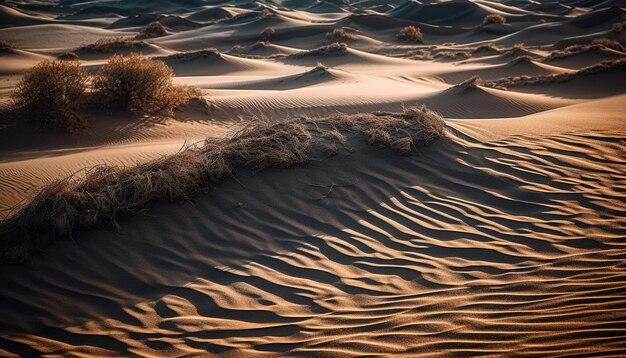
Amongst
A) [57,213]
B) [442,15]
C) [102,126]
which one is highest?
[442,15]

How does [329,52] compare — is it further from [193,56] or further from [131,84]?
[131,84]

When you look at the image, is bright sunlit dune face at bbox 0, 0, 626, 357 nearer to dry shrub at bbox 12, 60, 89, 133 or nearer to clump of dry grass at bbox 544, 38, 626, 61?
dry shrub at bbox 12, 60, 89, 133

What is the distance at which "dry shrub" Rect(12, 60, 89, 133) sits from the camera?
944 centimetres

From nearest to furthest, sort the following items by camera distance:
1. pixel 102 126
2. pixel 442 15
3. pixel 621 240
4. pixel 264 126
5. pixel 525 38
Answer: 1. pixel 621 240
2. pixel 264 126
3. pixel 102 126
4. pixel 525 38
5. pixel 442 15

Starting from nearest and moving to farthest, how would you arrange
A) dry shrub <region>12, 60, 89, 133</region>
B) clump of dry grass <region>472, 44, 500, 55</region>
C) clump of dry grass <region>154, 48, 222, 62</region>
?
dry shrub <region>12, 60, 89, 133</region>
clump of dry grass <region>154, 48, 222, 62</region>
clump of dry grass <region>472, 44, 500, 55</region>

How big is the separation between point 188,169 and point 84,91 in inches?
257

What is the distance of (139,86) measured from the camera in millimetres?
10484

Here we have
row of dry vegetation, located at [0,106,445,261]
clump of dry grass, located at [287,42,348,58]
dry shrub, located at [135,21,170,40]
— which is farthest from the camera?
dry shrub, located at [135,21,170,40]

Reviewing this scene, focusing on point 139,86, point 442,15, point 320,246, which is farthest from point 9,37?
point 320,246

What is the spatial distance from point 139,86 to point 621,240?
9767 mm

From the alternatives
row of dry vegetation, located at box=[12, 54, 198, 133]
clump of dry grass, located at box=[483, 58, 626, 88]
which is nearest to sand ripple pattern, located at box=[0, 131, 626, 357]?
row of dry vegetation, located at box=[12, 54, 198, 133]

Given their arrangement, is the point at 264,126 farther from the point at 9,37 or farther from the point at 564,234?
the point at 9,37

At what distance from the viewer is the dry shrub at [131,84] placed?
10.4 m

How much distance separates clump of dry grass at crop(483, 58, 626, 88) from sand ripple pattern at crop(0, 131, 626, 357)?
377 inches
